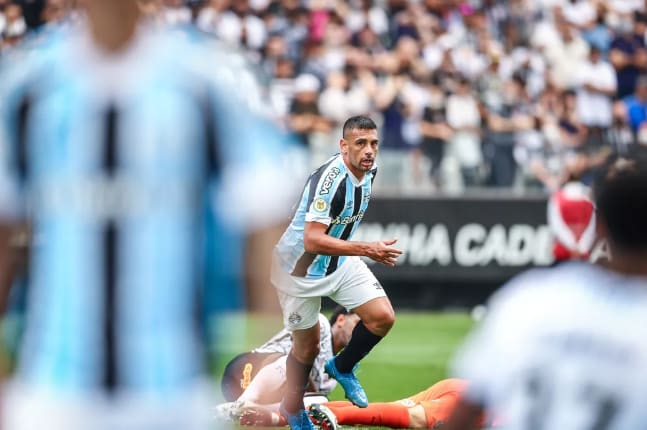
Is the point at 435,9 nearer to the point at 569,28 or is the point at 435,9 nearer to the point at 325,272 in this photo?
the point at 569,28

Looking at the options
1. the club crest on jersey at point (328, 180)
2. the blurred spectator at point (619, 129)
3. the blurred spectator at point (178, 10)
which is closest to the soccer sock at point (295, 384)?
the club crest on jersey at point (328, 180)

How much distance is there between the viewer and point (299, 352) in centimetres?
935

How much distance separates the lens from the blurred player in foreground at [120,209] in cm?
331

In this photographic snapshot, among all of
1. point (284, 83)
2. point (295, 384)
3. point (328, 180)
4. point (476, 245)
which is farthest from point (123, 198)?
point (476, 245)

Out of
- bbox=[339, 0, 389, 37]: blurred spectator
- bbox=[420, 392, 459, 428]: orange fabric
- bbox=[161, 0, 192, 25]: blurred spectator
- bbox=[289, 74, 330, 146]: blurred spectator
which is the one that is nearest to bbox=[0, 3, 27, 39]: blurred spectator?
bbox=[161, 0, 192, 25]: blurred spectator

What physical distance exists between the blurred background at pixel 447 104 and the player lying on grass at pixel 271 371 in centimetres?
703

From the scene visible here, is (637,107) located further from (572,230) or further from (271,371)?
(271,371)

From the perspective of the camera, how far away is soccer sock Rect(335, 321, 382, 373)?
968 cm

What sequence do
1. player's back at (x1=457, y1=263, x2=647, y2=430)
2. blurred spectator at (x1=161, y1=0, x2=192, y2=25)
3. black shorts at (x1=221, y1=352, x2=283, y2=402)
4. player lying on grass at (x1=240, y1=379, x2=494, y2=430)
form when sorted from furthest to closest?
1. blurred spectator at (x1=161, y1=0, x2=192, y2=25)
2. black shorts at (x1=221, y1=352, x2=283, y2=402)
3. player lying on grass at (x1=240, y1=379, x2=494, y2=430)
4. player's back at (x1=457, y1=263, x2=647, y2=430)

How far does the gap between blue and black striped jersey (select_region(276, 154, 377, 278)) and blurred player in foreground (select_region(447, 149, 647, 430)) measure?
5.92 meters

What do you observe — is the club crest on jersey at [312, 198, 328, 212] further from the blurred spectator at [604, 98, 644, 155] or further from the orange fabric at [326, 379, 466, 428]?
the blurred spectator at [604, 98, 644, 155]

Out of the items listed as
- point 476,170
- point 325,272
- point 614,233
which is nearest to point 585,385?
point 614,233

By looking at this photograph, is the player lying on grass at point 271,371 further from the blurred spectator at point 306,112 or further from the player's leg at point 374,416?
the blurred spectator at point 306,112

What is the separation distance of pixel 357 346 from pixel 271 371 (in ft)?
2.19
